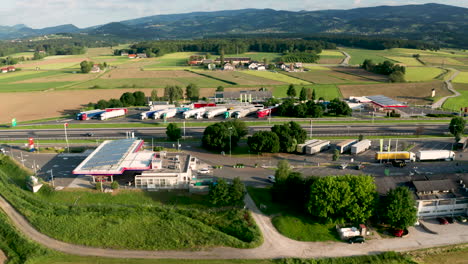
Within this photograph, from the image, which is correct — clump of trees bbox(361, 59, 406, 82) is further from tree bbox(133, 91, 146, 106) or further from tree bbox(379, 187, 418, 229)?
tree bbox(379, 187, 418, 229)

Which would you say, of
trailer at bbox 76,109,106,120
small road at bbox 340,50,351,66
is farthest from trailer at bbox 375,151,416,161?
small road at bbox 340,50,351,66

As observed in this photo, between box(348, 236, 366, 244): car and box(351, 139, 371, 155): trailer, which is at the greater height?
box(351, 139, 371, 155): trailer

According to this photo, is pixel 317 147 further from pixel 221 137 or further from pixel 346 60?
pixel 346 60

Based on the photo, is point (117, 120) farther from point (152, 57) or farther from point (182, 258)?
point (152, 57)

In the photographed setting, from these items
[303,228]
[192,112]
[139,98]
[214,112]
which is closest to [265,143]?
[303,228]

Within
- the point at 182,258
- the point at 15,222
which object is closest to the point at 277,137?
the point at 182,258

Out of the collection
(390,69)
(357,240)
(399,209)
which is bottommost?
(357,240)

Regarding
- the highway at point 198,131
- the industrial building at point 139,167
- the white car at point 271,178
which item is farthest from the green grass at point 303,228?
the highway at point 198,131

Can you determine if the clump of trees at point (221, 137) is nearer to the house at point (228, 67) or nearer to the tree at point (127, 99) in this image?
the tree at point (127, 99)
